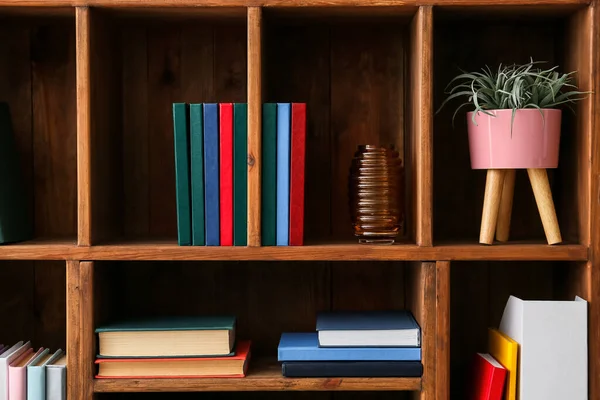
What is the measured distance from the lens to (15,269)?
1769mm

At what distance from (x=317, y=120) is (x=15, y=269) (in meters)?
0.82

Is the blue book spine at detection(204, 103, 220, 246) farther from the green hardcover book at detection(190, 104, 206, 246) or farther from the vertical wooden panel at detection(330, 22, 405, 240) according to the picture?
the vertical wooden panel at detection(330, 22, 405, 240)

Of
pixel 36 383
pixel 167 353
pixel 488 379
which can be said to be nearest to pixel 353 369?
pixel 488 379

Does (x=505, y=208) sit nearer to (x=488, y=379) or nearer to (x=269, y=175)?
(x=488, y=379)

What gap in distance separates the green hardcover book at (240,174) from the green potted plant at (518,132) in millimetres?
441

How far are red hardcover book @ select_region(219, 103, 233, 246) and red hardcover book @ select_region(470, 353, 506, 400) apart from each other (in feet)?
1.93

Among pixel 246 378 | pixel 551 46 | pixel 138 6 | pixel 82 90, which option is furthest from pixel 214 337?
pixel 551 46

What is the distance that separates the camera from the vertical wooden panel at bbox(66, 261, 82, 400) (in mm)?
1466

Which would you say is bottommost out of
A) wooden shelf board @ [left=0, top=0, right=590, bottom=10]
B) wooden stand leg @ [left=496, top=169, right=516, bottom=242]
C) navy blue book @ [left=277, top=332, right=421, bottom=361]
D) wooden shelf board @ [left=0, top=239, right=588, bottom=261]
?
navy blue book @ [left=277, top=332, right=421, bottom=361]

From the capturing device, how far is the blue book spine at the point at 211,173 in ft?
4.80

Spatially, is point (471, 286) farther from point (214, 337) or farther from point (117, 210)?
point (117, 210)

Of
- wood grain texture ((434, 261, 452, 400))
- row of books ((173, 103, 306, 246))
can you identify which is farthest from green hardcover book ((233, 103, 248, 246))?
wood grain texture ((434, 261, 452, 400))

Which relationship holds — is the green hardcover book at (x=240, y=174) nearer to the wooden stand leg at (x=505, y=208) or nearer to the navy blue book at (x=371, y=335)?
the navy blue book at (x=371, y=335)

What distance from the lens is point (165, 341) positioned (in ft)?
4.91
